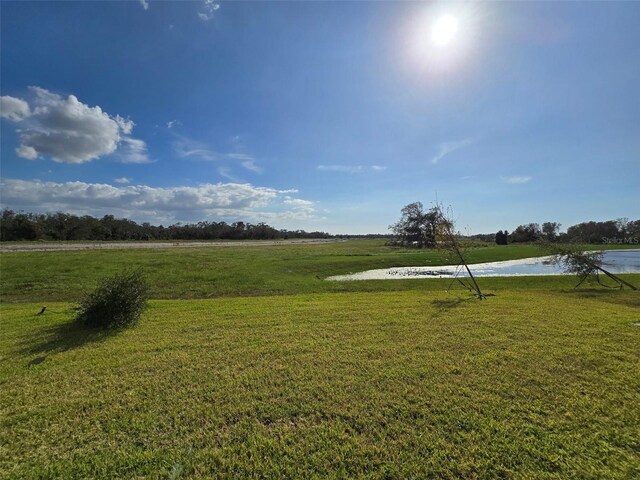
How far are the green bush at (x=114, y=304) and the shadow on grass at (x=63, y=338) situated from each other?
255 millimetres

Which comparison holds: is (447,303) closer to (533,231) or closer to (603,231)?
(533,231)

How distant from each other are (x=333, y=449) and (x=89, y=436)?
3206 millimetres

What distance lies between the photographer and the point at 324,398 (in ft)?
14.9

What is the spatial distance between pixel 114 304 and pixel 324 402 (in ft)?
24.3

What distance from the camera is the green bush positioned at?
8.46 metres

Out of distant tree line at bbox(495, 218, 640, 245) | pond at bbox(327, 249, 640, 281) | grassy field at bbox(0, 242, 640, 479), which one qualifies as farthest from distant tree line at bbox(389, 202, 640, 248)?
grassy field at bbox(0, 242, 640, 479)

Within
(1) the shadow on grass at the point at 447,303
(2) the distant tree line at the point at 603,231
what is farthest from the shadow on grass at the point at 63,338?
(2) the distant tree line at the point at 603,231

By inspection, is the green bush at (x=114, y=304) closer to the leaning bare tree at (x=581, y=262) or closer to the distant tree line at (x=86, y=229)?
the leaning bare tree at (x=581, y=262)

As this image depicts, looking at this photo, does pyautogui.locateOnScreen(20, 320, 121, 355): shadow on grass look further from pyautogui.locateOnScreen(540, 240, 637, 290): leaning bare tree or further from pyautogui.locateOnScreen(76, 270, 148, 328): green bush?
pyautogui.locateOnScreen(540, 240, 637, 290): leaning bare tree

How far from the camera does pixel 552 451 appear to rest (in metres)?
3.42

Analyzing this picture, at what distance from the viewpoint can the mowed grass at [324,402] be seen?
3.29 meters

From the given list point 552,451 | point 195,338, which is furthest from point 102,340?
point 552,451

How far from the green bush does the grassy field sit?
0.43 meters

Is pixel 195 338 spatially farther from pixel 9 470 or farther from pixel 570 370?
pixel 570 370
